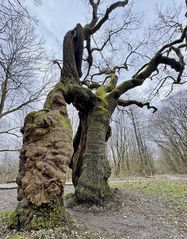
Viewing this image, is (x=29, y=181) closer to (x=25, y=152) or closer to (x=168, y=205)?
(x=25, y=152)

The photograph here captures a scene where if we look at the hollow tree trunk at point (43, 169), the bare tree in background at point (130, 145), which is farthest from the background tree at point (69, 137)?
the bare tree in background at point (130, 145)

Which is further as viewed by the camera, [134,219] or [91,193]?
[91,193]

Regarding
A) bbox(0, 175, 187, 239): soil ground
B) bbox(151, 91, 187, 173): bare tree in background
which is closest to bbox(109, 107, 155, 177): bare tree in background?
bbox(151, 91, 187, 173): bare tree in background

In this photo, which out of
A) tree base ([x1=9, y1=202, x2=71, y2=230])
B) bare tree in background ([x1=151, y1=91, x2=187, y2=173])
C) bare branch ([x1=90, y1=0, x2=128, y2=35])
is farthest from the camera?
bare tree in background ([x1=151, y1=91, x2=187, y2=173])

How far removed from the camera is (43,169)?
3471 millimetres

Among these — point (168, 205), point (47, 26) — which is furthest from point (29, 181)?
point (47, 26)

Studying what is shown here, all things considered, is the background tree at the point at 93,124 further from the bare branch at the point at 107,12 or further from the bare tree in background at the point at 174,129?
the bare tree in background at the point at 174,129

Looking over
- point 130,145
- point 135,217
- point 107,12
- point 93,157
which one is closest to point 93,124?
point 93,157

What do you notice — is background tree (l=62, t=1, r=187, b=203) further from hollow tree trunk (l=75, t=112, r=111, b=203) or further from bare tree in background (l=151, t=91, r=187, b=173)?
bare tree in background (l=151, t=91, r=187, b=173)

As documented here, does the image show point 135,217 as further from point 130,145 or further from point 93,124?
point 130,145

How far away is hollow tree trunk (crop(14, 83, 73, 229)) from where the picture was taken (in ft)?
10.5

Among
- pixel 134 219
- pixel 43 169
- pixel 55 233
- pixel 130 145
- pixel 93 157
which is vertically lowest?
pixel 134 219

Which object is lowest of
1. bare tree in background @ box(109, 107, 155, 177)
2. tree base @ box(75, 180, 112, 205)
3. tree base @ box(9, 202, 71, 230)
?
tree base @ box(9, 202, 71, 230)

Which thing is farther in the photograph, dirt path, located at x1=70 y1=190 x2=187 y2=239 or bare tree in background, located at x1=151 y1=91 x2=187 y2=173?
bare tree in background, located at x1=151 y1=91 x2=187 y2=173
